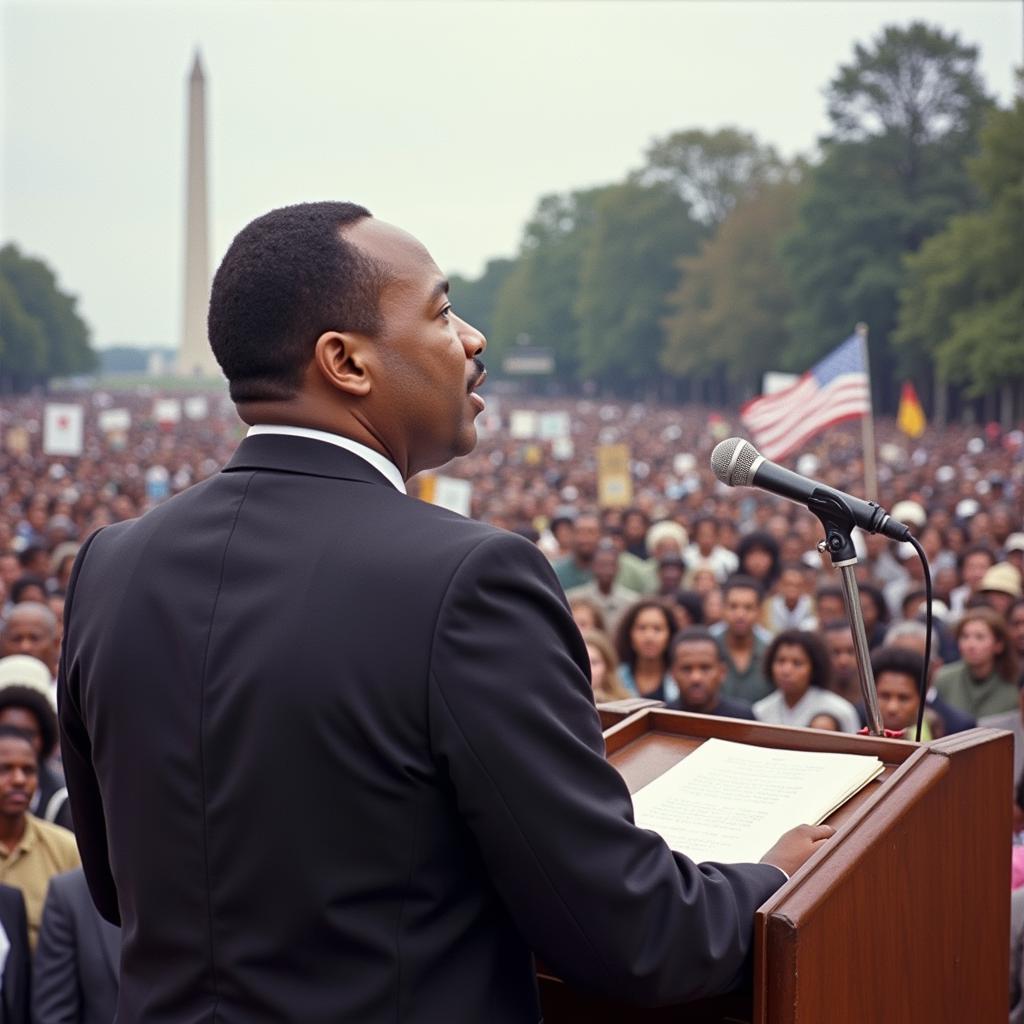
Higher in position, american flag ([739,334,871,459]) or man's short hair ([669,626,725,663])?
american flag ([739,334,871,459])

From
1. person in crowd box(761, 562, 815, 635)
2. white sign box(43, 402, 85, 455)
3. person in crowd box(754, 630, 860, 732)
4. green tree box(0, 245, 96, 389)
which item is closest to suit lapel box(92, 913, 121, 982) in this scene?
person in crowd box(754, 630, 860, 732)

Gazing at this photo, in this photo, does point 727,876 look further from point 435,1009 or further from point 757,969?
point 435,1009

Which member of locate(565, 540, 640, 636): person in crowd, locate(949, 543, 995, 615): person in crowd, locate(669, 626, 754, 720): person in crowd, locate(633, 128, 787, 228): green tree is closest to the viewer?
locate(669, 626, 754, 720): person in crowd

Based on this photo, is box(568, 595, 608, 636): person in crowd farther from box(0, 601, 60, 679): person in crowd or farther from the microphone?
the microphone

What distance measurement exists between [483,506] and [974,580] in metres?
11.5

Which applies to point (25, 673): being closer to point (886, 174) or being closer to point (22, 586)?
point (22, 586)

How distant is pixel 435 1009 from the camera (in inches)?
69.9

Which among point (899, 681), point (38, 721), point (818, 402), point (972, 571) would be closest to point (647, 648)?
point (899, 681)

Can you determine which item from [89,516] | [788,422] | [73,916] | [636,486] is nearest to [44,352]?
[636,486]

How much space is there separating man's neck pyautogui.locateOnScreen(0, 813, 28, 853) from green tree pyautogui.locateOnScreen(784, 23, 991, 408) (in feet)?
177

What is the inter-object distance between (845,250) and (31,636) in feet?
175

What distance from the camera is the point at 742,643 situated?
8.97 metres

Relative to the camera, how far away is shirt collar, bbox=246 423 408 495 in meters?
1.93

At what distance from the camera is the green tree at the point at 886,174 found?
56.0 meters
